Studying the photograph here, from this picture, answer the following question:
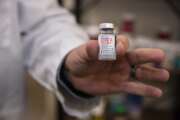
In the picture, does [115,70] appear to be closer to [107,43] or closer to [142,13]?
[107,43]

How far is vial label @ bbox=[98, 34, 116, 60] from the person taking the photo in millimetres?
402

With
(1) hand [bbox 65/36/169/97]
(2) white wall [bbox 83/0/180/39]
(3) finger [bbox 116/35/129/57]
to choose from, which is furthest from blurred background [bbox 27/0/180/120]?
(3) finger [bbox 116/35/129/57]

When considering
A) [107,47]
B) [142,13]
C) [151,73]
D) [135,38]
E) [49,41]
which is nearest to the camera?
[107,47]

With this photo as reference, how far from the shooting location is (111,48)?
40cm

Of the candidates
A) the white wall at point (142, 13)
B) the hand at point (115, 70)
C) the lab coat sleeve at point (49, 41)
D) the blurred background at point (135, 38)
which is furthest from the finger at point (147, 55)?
the white wall at point (142, 13)

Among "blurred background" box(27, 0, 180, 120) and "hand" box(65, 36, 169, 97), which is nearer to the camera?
"hand" box(65, 36, 169, 97)

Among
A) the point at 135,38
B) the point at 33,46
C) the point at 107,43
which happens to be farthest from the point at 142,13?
the point at 107,43

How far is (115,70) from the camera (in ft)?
1.69

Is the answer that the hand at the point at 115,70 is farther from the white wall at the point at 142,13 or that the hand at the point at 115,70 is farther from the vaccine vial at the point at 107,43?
the white wall at the point at 142,13

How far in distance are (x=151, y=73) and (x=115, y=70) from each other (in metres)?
0.06

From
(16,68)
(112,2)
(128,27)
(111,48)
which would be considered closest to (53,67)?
(16,68)

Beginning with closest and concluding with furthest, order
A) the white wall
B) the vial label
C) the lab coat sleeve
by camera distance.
→ the vial label, the lab coat sleeve, the white wall

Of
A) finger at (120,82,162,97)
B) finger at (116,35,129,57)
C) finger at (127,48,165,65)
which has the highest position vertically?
finger at (116,35,129,57)

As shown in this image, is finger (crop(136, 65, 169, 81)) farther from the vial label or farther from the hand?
the vial label
